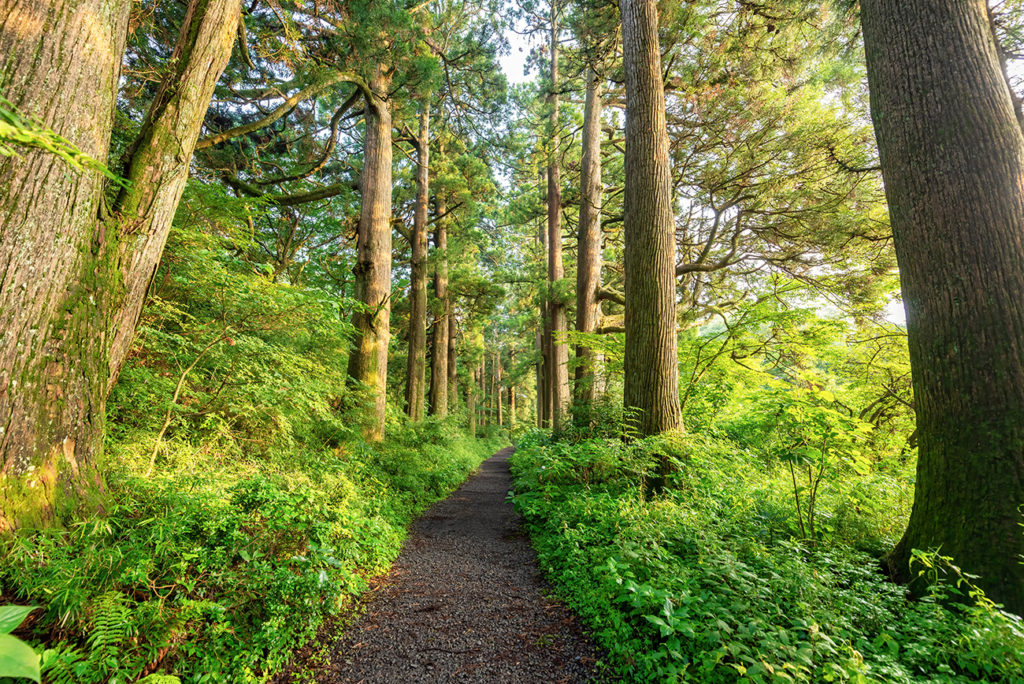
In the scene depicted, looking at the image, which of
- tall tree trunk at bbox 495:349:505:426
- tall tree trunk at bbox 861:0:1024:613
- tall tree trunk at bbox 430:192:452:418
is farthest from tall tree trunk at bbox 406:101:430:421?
tall tree trunk at bbox 495:349:505:426

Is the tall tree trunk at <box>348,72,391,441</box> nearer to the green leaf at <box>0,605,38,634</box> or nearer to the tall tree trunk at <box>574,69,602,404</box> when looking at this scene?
the tall tree trunk at <box>574,69,602,404</box>

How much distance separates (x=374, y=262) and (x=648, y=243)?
4880 mm

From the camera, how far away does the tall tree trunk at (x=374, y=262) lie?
284 inches

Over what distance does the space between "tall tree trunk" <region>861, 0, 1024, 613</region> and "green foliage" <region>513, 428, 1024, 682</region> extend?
38 cm

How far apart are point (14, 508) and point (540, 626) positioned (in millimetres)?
3369

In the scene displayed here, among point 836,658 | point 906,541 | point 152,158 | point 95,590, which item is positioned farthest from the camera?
point 152,158

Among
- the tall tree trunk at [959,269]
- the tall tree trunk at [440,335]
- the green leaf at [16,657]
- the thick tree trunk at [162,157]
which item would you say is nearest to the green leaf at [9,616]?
the green leaf at [16,657]

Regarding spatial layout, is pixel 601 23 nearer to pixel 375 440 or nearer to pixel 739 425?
pixel 739 425

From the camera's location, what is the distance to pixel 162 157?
3254mm

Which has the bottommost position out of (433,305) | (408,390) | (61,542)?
(61,542)

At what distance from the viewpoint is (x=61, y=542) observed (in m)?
2.24

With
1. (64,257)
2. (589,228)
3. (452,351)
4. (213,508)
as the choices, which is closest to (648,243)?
(589,228)

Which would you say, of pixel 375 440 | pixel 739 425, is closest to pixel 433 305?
pixel 375 440

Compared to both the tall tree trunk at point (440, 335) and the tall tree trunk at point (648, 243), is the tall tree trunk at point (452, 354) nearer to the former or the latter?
the tall tree trunk at point (440, 335)
